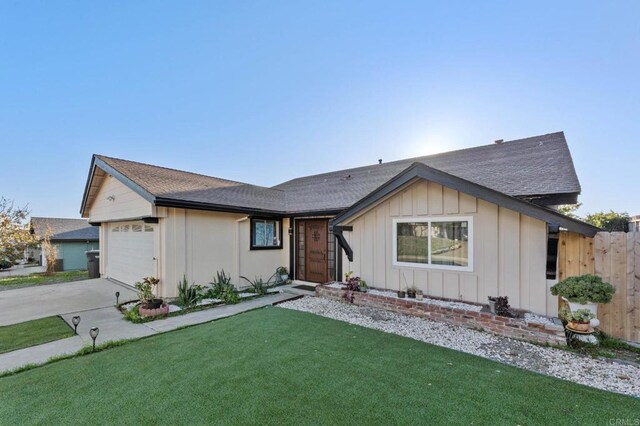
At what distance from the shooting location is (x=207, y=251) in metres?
8.43

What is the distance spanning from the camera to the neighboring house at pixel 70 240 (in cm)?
2030

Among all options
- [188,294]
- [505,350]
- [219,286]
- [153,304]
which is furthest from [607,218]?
[153,304]

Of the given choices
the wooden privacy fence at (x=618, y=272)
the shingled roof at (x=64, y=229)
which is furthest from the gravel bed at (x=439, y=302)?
the shingled roof at (x=64, y=229)

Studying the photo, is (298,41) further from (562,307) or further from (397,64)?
(562,307)

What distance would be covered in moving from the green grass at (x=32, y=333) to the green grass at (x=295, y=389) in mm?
1512

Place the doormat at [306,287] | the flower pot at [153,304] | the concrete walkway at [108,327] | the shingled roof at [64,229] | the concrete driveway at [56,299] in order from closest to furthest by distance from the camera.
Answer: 1. the concrete walkway at [108,327]
2. the flower pot at [153,304]
3. the concrete driveway at [56,299]
4. the doormat at [306,287]
5. the shingled roof at [64,229]

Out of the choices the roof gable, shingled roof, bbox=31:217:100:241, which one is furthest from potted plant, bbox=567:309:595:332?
shingled roof, bbox=31:217:100:241

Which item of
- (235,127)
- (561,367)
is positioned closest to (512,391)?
(561,367)

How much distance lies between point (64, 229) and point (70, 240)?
3362 mm

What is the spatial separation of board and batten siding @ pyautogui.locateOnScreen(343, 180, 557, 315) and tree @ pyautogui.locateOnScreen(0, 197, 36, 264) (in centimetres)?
2127

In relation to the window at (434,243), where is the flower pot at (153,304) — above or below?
below

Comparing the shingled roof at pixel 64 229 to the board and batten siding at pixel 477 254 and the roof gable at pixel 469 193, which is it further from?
the board and batten siding at pixel 477 254

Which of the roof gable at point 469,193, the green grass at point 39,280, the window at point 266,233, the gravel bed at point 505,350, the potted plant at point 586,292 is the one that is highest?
the roof gable at point 469,193

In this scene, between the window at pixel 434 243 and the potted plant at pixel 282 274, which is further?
the potted plant at pixel 282 274
